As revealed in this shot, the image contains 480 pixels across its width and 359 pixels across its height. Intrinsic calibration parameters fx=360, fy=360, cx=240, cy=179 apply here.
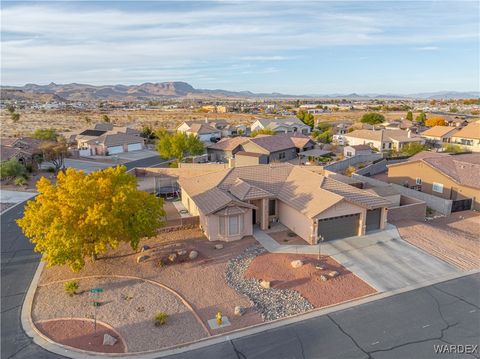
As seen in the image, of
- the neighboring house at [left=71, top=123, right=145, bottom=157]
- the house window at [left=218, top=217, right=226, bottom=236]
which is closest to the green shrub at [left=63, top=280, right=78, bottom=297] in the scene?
the house window at [left=218, top=217, right=226, bottom=236]

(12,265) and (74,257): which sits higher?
(74,257)

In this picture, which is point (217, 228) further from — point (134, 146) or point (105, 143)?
point (134, 146)

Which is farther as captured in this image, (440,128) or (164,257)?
(440,128)

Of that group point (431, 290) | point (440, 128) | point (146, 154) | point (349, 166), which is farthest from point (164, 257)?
point (440, 128)

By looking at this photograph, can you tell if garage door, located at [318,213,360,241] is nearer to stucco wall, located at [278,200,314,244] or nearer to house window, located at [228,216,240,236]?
stucco wall, located at [278,200,314,244]

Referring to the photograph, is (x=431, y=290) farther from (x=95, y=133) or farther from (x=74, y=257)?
(x=95, y=133)

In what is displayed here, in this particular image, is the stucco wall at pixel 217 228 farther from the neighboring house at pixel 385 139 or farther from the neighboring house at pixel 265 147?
the neighboring house at pixel 385 139
